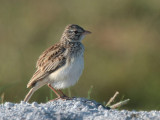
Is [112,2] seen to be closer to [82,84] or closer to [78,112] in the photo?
[82,84]

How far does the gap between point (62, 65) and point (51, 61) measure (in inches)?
12.0

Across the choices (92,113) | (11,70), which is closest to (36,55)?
(11,70)

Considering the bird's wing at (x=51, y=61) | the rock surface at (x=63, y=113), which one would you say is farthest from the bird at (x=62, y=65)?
the rock surface at (x=63, y=113)

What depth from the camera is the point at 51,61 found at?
924 cm

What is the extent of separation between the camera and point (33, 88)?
947cm

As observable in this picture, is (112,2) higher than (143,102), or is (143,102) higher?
(112,2)

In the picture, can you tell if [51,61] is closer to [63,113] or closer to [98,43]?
[63,113]

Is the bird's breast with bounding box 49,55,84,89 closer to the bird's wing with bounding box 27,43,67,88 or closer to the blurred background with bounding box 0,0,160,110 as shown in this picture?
the bird's wing with bounding box 27,43,67,88

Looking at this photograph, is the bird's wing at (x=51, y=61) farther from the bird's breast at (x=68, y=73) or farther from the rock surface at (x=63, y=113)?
the rock surface at (x=63, y=113)

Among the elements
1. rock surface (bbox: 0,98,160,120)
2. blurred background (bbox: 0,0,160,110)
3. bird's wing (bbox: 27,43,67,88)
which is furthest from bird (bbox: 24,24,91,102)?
blurred background (bbox: 0,0,160,110)

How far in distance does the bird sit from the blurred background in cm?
384

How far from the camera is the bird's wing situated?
9078 millimetres

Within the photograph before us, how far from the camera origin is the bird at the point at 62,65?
890 centimetres

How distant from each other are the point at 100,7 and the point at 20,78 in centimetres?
353
